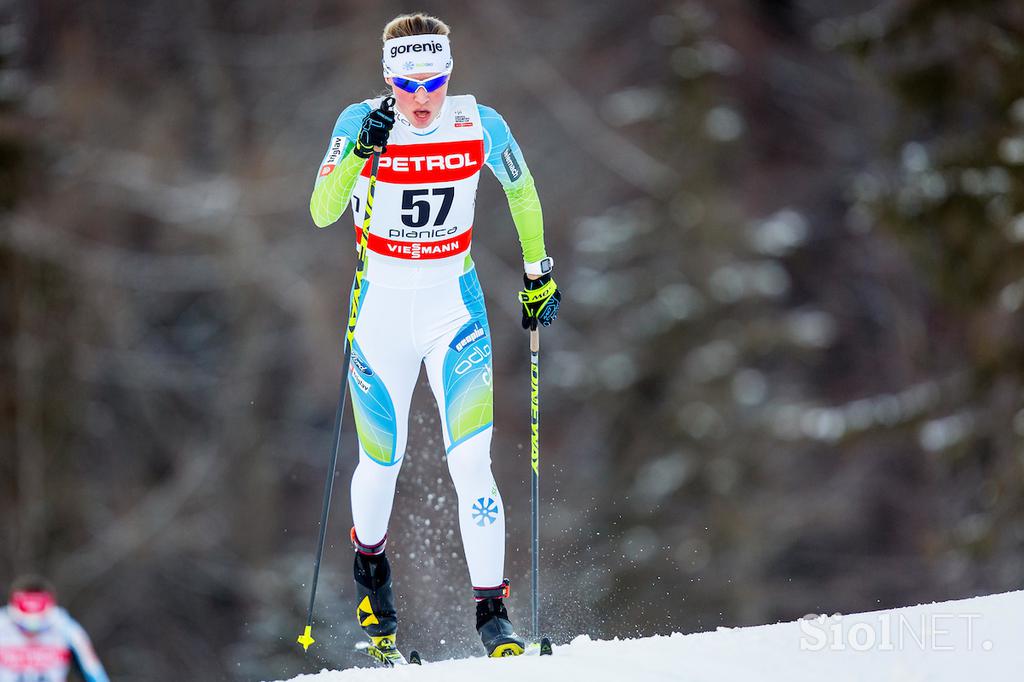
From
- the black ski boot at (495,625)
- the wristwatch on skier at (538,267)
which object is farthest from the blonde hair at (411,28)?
the black ski boot at (495,625)

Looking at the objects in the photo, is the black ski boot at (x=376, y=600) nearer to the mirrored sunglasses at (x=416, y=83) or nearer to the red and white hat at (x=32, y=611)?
the red and white hat at (x=32, y=611)

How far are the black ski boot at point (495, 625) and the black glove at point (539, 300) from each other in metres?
1.19

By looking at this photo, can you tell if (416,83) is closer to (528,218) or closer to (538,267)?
(528,218)

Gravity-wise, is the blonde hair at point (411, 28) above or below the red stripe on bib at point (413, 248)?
above

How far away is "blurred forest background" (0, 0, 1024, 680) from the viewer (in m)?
22.6

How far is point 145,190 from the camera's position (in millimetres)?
27797

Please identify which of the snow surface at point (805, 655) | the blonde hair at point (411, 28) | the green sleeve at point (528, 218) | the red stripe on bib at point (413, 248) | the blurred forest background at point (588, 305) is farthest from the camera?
the blurred forest background at point (588, 305)

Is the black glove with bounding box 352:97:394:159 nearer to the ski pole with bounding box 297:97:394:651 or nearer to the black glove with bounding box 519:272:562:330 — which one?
the ski pole with bounding box 297:97:394:651

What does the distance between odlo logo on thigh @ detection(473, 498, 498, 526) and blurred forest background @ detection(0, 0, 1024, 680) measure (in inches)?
472

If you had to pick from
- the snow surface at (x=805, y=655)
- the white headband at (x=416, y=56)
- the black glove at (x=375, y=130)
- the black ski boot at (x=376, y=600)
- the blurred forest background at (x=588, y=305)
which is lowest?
the snow surface at (x=805, y=655)

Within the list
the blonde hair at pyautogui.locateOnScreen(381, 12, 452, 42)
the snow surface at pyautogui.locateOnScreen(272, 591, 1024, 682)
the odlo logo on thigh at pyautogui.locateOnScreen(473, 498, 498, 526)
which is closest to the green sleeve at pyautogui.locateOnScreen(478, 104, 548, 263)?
the blonde hair at pyautogui.locateOnScreen(381, 12, 452, 42)

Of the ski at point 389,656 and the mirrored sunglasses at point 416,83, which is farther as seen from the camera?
the ski at point 389,656

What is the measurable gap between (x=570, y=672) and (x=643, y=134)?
62.4 ft

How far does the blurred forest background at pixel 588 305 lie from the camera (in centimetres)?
2264
